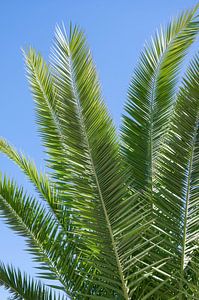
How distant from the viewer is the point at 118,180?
5.32 metres

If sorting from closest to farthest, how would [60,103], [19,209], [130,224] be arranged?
[130,224]
[60,103]
[19,209]

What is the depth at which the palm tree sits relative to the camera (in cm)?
532

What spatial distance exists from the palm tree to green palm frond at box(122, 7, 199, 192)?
1cm

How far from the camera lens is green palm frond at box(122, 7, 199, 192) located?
5918 mm

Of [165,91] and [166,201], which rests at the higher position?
[165,91]

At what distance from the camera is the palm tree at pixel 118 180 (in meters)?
5.32

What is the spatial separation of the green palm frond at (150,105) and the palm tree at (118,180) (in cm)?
1

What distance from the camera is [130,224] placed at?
5258 millimetres

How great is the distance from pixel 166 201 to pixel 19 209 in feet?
5.68

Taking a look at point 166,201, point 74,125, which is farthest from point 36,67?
point 166,201

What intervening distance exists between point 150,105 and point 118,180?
1.14 meters

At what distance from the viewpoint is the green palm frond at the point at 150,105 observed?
5.92m

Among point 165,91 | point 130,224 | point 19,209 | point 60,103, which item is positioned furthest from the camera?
point 19,209

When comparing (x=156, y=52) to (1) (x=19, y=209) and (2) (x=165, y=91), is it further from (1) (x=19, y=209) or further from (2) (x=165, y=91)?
(1) (x=19, y=209)
